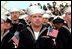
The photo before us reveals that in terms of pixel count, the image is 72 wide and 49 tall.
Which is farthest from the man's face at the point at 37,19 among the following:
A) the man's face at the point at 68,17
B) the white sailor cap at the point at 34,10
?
the man's face at the point at 68,17

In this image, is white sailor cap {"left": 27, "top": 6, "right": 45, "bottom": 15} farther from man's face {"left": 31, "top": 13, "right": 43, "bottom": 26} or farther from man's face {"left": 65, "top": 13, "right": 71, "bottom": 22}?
man's face {"left": 65, "top": 13, "right": 71, "bottom": 22}

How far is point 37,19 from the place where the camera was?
1951 mm

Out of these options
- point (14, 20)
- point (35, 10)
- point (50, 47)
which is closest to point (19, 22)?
point (14, 20)

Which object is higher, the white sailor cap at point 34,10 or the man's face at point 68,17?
the white sailor cap at point 34,10

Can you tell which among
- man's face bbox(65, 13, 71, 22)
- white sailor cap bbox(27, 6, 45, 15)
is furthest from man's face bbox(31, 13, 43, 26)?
man's face bbox(65, 13, 71, 22)

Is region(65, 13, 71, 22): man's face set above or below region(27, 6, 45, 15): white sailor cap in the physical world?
below

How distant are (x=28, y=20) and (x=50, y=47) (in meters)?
0.34

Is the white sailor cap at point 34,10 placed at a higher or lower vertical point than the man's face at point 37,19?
higher

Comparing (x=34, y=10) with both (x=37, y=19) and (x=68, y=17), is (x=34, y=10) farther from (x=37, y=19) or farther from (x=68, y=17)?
(x=68, y=17)

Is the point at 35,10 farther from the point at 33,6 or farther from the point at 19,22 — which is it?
the point at 19,22

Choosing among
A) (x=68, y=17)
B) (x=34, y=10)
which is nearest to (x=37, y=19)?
(x=34, y=10)

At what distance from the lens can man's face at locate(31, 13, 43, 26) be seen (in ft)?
6.40

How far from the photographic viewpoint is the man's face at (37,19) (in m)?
1.95

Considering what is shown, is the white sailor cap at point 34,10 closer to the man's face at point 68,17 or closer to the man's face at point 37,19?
the man's face at point 37,19
